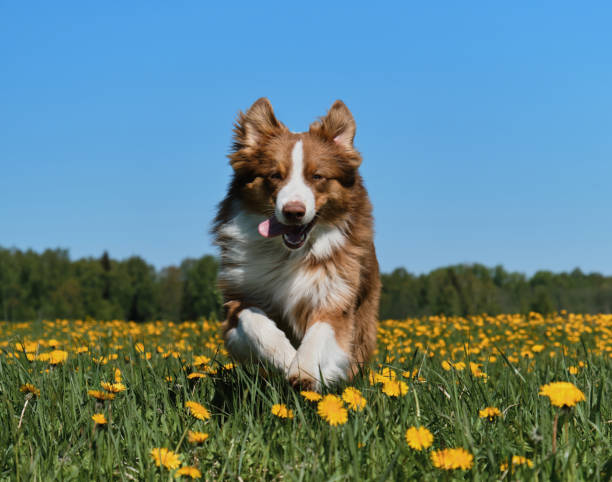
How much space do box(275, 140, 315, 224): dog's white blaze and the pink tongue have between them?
30 centimetres

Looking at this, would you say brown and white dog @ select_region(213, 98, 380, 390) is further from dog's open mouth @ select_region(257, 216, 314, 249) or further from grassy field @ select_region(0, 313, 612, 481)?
grassy field @ select_region(0, 313, 612, 481)

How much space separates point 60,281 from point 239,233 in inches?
2480

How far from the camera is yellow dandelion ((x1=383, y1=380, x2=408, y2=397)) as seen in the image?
3.11m

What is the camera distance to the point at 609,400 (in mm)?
3598

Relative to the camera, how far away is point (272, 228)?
4395mm

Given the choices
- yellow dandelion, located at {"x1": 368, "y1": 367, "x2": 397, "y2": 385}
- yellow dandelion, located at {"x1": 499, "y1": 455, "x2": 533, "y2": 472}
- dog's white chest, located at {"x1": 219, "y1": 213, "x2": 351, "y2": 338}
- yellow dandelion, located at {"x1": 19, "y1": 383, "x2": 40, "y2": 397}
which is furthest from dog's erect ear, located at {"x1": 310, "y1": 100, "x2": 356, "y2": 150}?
yellow dandelion, located at {"x1": 499, "y1": 455, "x2": 533, "y2": 472}

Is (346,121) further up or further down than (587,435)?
further up

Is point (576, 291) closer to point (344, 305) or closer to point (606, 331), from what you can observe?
point (606, 331)

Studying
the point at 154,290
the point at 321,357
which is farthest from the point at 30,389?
the point at 154,290

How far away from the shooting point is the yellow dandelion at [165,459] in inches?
98.0

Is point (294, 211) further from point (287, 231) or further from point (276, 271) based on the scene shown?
point (276, 271)

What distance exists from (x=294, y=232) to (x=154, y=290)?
204 ft

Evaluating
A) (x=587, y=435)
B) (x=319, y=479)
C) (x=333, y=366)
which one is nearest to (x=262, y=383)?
(x=333, y=366)

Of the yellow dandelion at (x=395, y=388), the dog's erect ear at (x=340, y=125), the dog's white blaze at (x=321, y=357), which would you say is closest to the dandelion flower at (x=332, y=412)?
the yellow dandelion at (x=395, y=388)
